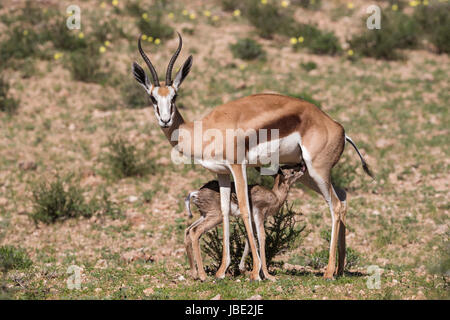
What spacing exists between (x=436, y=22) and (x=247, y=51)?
6.04m

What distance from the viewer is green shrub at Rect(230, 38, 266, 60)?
16.0 m

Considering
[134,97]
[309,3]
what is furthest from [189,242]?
[309,3]

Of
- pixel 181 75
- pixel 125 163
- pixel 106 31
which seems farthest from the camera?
pixel 106 31

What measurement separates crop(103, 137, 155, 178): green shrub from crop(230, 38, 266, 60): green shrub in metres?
5.69

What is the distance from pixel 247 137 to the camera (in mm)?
6426

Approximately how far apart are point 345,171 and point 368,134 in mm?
2058

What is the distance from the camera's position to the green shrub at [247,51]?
16.0 m

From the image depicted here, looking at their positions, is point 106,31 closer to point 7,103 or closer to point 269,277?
point 7,103

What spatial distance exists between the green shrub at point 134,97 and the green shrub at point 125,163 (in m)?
2.68

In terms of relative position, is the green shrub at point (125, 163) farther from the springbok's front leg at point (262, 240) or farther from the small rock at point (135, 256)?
the springbok's front leg at point (262, 240)

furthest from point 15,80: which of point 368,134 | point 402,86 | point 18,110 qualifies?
point 402,86

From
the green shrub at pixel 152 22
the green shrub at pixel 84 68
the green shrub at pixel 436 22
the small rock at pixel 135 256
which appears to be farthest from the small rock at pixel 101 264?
the green shrub at pixel 436 22

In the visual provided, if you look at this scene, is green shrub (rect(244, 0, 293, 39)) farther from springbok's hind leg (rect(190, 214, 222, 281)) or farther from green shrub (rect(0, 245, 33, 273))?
springbok's hind leg (rect(190, 214, 222, 281))
